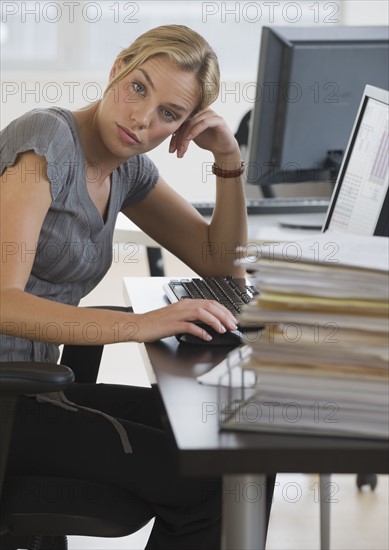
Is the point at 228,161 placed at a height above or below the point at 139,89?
below

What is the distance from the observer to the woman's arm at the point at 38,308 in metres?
1.31

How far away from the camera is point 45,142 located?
1.54 metres

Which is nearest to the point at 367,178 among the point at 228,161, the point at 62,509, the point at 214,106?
the point at 228,161

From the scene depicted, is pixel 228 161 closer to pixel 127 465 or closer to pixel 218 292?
pixel 218 292

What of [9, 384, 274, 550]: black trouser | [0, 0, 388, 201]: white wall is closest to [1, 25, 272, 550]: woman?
[9, 384, 274, 550]: black trouser

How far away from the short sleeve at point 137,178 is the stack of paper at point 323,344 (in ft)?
3.12

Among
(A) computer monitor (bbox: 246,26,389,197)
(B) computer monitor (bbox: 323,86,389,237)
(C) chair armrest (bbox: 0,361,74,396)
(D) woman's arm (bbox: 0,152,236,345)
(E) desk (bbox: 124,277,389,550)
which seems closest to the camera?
(E) desk (bbox: 124,277,389,550)

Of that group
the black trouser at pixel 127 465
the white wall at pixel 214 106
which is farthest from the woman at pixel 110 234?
the white wall at pixel 214 106

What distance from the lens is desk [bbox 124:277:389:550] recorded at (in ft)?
2.93

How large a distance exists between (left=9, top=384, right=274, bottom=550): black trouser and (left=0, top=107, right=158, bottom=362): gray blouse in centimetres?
19

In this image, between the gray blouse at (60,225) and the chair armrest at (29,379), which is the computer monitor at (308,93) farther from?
the chair armrest at (29,379)

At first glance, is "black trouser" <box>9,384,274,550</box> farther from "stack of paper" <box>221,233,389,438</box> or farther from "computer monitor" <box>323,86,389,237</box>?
"computer monitor" <box>323,86,389,237</box>

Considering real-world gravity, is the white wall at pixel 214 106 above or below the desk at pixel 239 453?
below

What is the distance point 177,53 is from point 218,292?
41 centimetres
